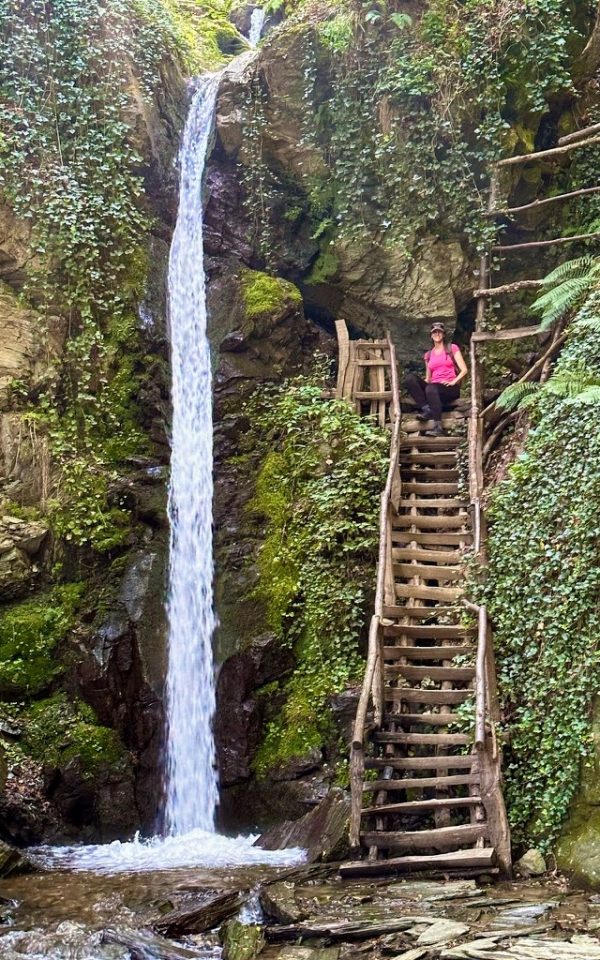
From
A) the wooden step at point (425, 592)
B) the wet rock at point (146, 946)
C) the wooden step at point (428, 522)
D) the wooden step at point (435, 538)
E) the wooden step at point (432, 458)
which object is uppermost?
the wooden step at point (432, 458)

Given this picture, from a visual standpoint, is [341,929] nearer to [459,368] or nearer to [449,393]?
[449,393]

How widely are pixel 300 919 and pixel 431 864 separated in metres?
1.33

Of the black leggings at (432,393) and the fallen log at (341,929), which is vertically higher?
the black leggings at (432,393)

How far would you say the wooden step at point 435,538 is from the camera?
31.3 ft

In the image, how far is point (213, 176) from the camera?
46.2ft

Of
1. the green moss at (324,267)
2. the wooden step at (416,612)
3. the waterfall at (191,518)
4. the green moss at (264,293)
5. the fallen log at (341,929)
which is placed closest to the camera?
the fallen log at (341,929)

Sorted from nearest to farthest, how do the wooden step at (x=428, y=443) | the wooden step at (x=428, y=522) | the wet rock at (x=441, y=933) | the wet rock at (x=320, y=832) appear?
the wet rock at (x=441, y=933) < the wet rock at (x=320, y=832) < the wooden step at (x=428, y=522) < the wooden step at (x=428, y=443)

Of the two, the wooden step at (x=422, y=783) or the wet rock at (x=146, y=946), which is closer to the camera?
the wet rock at (x=146, y=946)

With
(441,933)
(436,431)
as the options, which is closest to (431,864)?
(441,933)

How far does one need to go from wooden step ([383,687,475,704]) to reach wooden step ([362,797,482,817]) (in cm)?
96

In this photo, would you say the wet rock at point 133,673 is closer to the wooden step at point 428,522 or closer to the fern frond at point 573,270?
the wooden step at point 428,522

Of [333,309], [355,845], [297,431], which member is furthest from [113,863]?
[333,309]

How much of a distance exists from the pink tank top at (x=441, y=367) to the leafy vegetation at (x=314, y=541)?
1.19 m

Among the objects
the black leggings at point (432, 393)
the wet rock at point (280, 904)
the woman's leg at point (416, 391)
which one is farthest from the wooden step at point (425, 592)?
the woman's leg at point (416, 391)
